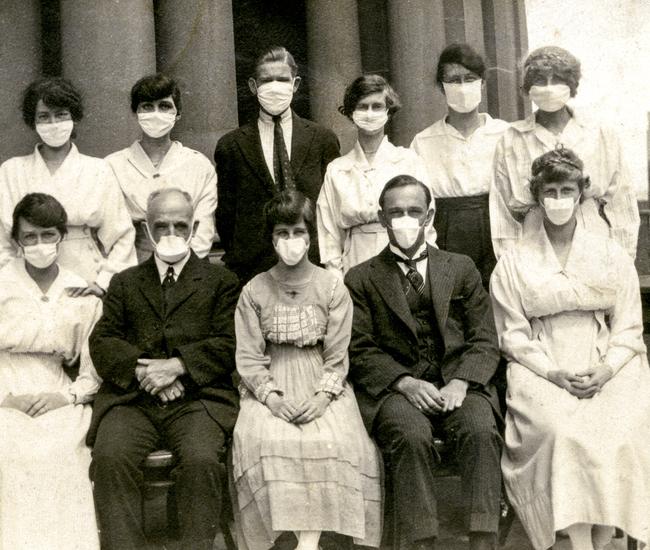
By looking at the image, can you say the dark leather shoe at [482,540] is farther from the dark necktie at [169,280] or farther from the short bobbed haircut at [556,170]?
the dark necktie at [169,280]

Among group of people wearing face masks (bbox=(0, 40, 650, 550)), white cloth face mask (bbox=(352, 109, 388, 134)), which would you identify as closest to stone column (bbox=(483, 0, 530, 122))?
group of people wearing face masks (bbox=(0, 40, 650, 550))

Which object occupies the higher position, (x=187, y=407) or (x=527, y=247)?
(x=527, y=247)

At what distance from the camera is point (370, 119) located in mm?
4680

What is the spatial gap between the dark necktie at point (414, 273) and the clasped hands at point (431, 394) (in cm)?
45

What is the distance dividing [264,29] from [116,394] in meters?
4.26

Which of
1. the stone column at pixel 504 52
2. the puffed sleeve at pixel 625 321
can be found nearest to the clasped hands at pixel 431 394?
the puffed sleeve at pixel 625 321

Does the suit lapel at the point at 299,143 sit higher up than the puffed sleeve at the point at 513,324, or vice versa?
the suit lapel at the point at 299,143

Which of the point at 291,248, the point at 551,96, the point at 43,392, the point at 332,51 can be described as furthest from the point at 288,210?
the point at 332,51

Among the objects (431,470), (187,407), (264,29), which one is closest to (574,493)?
(431,470)

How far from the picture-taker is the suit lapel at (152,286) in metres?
4.09

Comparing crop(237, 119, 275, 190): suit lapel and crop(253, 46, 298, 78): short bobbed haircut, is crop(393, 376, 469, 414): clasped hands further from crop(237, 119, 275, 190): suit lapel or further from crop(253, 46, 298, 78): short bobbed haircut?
crop(253, 46, 298, 78): short bobbed haircut

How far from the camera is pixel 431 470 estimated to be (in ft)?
12.2

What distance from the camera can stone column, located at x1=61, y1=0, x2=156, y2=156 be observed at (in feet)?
18.0

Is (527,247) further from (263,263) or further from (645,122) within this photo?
(645,122)
